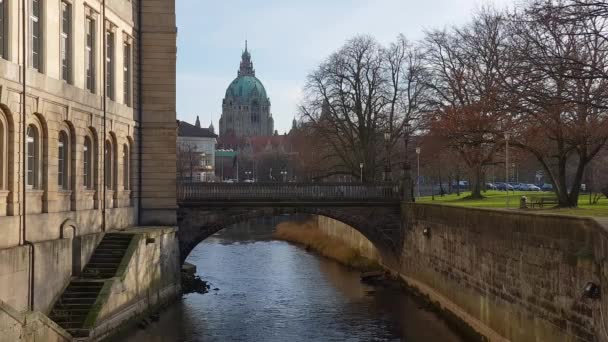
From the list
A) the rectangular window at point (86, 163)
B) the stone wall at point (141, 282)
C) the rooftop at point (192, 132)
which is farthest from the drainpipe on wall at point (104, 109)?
the rooftop at point (192, 132)

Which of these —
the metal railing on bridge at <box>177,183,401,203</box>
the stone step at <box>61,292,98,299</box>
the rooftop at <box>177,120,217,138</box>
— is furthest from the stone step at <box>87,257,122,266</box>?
the rooftop at <box>177,120,217,138</box>

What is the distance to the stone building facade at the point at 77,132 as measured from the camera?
2167cm

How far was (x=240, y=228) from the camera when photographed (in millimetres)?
89875

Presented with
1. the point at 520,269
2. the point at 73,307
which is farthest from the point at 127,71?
the point at 520,269

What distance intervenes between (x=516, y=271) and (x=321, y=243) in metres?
37.6

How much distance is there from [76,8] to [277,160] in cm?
10727

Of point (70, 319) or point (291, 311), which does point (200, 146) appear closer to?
point (291, 311)

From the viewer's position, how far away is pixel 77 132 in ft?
88.4

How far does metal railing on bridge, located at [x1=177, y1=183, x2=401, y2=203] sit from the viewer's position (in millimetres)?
38844

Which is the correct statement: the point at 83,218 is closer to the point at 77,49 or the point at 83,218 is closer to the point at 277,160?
the point at 77,49

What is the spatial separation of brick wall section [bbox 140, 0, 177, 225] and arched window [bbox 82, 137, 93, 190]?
5595 mm

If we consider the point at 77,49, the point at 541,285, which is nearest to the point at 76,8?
the point at 77,49

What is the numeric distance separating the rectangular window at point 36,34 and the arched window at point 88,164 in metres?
5.22

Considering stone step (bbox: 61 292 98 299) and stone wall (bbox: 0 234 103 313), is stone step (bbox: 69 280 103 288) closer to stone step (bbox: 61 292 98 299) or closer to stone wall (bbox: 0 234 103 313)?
stone wall (bbox: 0 234 103 313)
